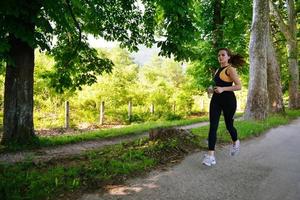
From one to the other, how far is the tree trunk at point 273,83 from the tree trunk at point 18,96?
13024 millimetres

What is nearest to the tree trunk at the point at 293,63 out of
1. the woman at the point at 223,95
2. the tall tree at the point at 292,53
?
the tall tree at the point at 292,53

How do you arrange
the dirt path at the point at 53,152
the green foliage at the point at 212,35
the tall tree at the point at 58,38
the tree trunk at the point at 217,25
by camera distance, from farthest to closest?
1. the tree trunk at the point at 217,25
2. the green foliage at the point at 212,35
3. the dirt path at the point at 53,152
4. the tall tree at the point at 58,38

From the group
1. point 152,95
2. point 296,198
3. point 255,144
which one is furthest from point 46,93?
point 296,198

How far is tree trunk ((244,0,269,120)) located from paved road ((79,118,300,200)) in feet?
21.9

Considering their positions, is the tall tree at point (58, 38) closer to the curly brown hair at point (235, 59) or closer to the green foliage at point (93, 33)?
the green foliage at point (93, 33)

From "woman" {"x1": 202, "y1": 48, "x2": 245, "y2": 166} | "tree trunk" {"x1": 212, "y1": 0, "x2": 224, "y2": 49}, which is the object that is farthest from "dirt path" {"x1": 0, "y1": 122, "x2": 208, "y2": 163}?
"tree trunk" {"x1": 212, "y1": 0, "x2": 224, "y2": 49}

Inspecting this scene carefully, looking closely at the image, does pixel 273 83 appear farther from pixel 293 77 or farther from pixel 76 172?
pixel 76 172

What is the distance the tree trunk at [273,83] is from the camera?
62.3 feet

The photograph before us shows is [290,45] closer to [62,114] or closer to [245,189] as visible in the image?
[62,114]

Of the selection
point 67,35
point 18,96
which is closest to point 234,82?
point 18,96

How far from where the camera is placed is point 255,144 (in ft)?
31.8

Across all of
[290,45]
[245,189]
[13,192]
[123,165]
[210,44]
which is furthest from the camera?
[290,45]

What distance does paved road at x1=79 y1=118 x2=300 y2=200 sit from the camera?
515 centimetres

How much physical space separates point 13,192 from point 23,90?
5.66 m
